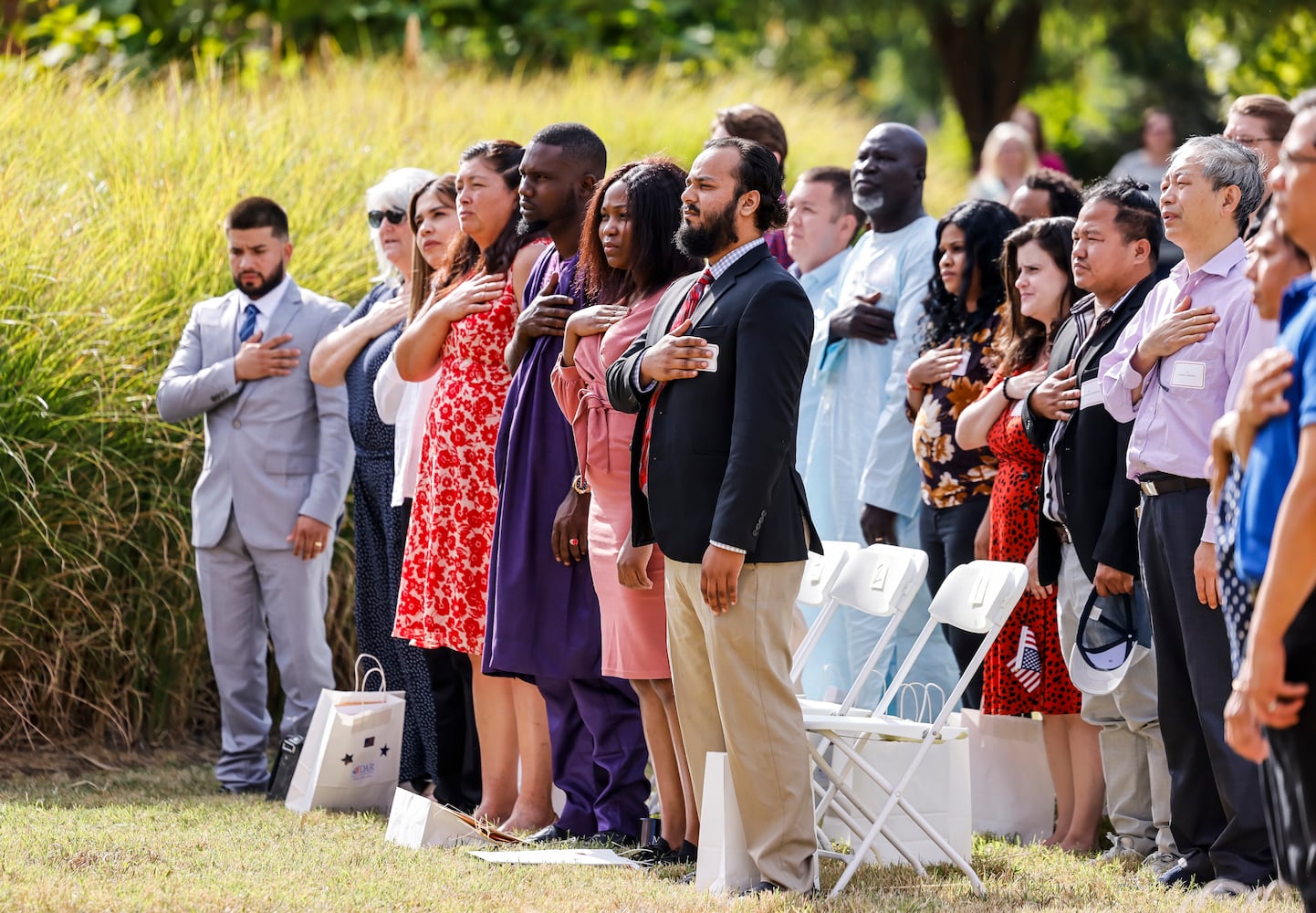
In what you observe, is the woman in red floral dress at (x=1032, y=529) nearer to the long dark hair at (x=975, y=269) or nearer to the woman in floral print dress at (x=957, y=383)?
the woman in floral print dress at (x=957, y=383)

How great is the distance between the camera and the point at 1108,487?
194 inches

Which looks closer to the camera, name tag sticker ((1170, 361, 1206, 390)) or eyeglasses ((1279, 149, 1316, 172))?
eyeglasses ((1279, 149, 1316, 172))

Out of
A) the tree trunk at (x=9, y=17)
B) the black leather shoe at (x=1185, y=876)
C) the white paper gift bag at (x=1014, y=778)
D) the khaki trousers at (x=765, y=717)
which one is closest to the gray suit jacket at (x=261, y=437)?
the khaki trousers at (x=765, y=717)

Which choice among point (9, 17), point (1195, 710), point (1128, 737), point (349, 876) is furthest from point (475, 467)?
point (9, 17)

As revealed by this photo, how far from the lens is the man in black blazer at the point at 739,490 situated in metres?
4.27

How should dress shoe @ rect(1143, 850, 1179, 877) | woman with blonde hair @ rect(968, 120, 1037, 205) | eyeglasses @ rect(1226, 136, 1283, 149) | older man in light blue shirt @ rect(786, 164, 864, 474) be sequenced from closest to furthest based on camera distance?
dress shoe @ rect(1143, 850, 1179, 877)
eyeglasses @ rect(1226, 136, 1283, 149)
older man in light blue shirt @ rect(786, 164, 864, 474)
woman with blonde hair @ rect(968, 120, 1037, 205)

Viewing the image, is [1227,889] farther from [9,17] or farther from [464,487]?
[9,17]

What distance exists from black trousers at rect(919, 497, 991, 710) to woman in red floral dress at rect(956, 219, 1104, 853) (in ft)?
0.41

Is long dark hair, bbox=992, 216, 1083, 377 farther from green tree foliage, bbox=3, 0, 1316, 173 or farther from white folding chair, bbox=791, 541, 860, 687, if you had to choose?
green tree foliage, bbox=3, 0, 1316, 173

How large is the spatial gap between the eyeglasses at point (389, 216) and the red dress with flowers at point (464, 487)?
1.03 meters

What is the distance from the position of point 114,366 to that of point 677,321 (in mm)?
3223

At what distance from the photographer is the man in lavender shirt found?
14.5 ft

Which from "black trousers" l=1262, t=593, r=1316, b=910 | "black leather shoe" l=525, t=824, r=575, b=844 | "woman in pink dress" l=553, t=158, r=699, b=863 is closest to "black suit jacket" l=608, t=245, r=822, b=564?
"woman in pink dress" l=553, t=158, r=699, b=863

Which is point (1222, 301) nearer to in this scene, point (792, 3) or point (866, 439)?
point (866, 439)
